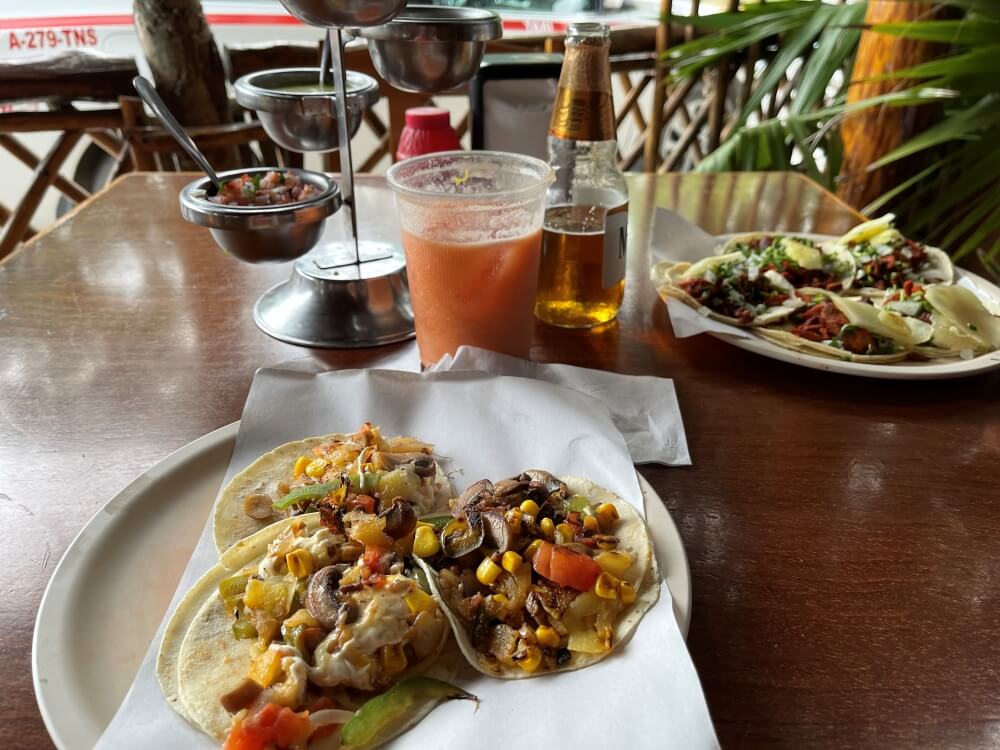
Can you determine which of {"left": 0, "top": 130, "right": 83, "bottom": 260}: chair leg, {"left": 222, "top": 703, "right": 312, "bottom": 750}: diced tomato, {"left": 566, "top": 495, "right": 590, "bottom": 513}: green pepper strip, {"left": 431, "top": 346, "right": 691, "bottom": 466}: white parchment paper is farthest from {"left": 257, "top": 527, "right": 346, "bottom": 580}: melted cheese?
{"left": 0, "top": 130, "right": 83, "bottom": 260}: chair leg

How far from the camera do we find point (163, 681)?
83 cm

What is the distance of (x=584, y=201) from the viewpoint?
1.65m

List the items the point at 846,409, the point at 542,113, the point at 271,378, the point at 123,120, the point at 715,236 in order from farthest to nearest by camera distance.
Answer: the point at 123,120
the point at 542,113
the point at 715,236
the point at 846,409
the point at 271,378

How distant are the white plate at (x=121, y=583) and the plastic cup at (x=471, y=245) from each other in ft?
1.62

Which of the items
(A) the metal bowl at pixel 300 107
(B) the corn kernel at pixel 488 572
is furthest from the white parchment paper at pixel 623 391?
(A) the metal bowl at pixel 300 107

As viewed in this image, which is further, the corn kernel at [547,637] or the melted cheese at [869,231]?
the melted cheese at [869,231]

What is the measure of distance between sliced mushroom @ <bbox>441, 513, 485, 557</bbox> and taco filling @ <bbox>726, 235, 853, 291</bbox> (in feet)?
3.75

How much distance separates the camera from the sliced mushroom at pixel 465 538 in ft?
3.25

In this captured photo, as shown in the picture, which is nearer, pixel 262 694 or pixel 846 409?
pixel 262 694

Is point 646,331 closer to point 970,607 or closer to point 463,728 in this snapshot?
point 970,607

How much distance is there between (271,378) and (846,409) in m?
1.12

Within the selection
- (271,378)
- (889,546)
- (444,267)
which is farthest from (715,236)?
(271,378)

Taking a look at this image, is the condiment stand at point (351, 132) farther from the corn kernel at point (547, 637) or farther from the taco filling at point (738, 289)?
the corn kernel at point (547, 637)

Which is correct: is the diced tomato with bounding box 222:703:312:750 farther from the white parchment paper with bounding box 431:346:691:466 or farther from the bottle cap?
the bottle cap
